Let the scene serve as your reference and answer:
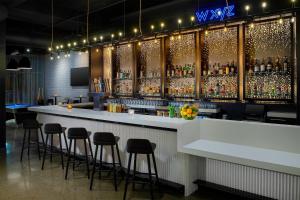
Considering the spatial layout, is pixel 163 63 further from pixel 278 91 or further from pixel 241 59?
pixel 278 91

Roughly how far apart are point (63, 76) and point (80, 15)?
4159mm

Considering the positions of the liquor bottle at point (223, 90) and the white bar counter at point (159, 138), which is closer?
the white bar counter at point (159, 138)

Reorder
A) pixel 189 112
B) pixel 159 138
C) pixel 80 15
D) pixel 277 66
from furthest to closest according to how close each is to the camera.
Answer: pixel 80 15 < pixel 277 66 < pixel 159 138 < pixel 189 112

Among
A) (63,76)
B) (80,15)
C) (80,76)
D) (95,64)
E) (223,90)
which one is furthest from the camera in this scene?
Answer: (63,76)

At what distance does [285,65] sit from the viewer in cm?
481

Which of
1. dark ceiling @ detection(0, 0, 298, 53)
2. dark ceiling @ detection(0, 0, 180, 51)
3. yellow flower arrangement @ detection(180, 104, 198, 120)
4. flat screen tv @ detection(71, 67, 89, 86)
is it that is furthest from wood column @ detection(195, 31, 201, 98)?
flat screen tv @ detection(71, 67, 89, 86)

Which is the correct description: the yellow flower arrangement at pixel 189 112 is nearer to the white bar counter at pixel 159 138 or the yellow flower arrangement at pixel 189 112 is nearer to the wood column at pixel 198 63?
the white bar counter at pixel 159 138

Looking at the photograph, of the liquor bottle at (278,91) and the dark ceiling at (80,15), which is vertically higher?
the dark ceiling at (80,15)

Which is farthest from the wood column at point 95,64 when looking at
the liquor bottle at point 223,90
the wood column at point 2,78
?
the liquor bottle at point 223,90

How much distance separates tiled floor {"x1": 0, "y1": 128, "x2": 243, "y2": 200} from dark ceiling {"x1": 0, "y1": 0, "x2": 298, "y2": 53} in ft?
11.7

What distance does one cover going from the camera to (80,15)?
7.16 metres

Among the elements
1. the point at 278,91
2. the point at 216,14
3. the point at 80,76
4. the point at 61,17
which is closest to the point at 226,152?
the point at 278,91

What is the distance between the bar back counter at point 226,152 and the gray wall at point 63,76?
5871mm

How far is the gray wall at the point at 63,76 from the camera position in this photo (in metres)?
9.69
